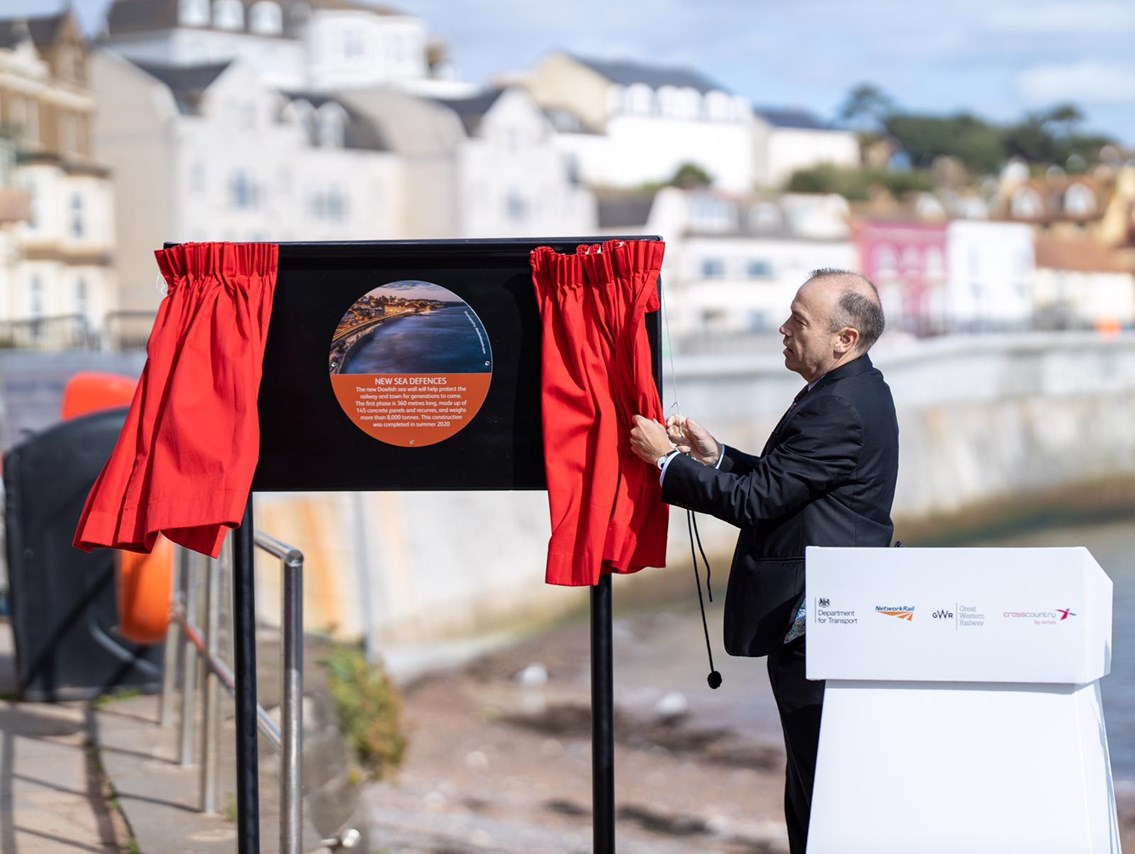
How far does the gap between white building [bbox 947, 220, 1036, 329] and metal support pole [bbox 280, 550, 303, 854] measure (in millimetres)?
69821

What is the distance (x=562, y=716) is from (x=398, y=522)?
838cm

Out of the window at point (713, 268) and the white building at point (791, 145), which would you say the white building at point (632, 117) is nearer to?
the white building at point (791, 145)

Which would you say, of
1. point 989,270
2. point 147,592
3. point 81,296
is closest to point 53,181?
point 81,296

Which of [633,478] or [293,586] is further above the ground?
[633,478]

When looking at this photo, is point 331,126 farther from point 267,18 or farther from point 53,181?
point 267,18

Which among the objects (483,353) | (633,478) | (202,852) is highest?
(483,353)

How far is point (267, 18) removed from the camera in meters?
86.1

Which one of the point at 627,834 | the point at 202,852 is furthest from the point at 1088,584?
the point at 627,834

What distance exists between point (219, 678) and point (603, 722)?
216 centimetres

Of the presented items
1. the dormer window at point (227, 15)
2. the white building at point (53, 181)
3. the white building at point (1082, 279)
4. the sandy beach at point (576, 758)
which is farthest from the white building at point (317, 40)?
the sandy beach at point (576, 758)

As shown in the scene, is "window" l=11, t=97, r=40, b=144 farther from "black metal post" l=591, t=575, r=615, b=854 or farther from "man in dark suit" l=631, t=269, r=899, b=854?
"man in dark suit" l=631, t=269, r=899, b=854

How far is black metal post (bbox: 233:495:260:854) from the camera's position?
384 cm

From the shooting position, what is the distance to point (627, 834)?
46.9 feet

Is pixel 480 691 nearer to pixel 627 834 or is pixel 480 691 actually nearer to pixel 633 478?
pixel 627 834
